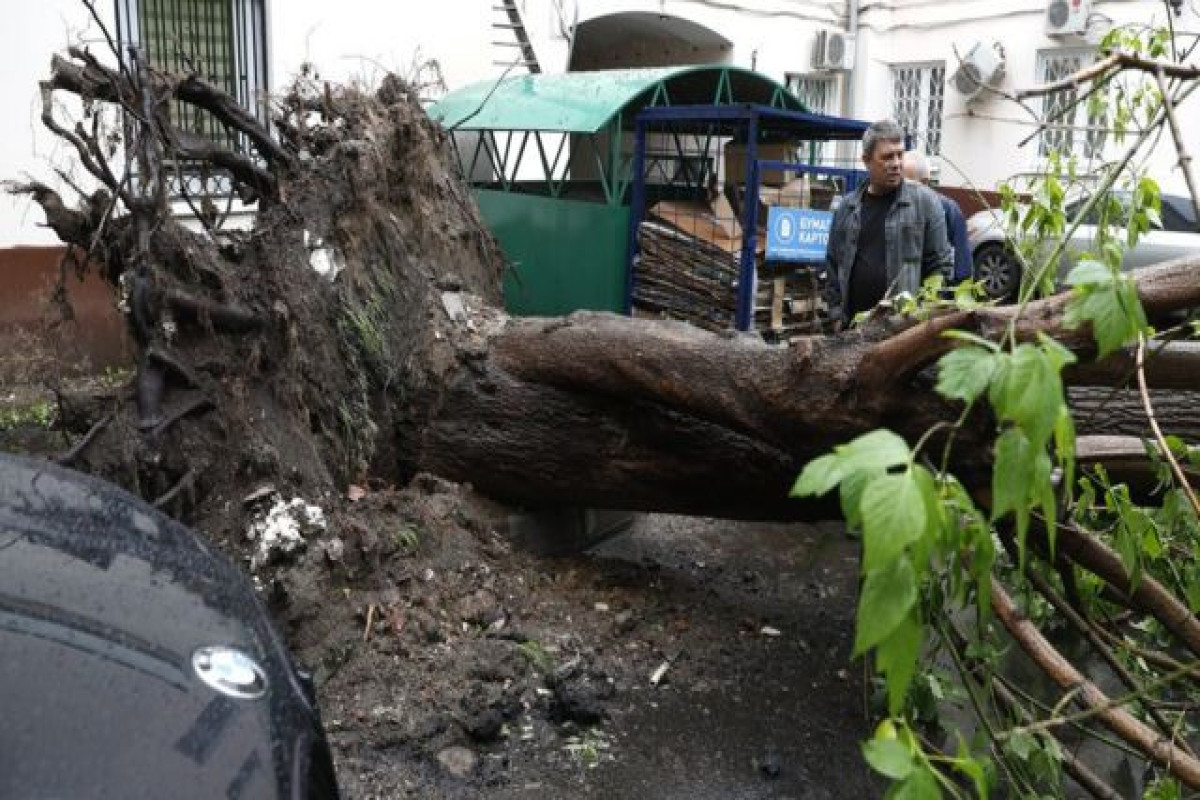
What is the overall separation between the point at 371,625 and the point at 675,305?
4852mm

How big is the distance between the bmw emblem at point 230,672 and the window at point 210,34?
20.7 feet

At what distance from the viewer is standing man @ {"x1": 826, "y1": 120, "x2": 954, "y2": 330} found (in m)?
5.26

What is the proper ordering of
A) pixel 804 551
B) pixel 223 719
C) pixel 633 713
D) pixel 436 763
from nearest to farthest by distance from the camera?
1. pixel 223 719
2. pixel 436 763
3. pixel 633 713
4. pixel 804 551

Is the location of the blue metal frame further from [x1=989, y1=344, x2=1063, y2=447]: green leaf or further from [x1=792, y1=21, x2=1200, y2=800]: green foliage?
[x1=989, y1=344, x2=1063, y2=447]: green leaf

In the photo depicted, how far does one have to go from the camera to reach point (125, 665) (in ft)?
6.70

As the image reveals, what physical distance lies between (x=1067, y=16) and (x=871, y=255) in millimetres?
10427

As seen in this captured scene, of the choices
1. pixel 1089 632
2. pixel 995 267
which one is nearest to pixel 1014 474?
pixel 1089 632

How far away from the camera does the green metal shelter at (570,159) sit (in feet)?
27.1

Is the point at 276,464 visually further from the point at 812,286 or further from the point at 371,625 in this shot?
the point at 812,286

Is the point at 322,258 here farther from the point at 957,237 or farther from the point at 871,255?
the point at 957,237

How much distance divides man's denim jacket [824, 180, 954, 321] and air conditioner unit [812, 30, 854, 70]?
10.0 metres

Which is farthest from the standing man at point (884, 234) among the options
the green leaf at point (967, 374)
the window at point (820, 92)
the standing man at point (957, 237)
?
the window at point (820, 92)

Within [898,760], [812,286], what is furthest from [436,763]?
[812,286]

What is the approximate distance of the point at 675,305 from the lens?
8.37 metres
